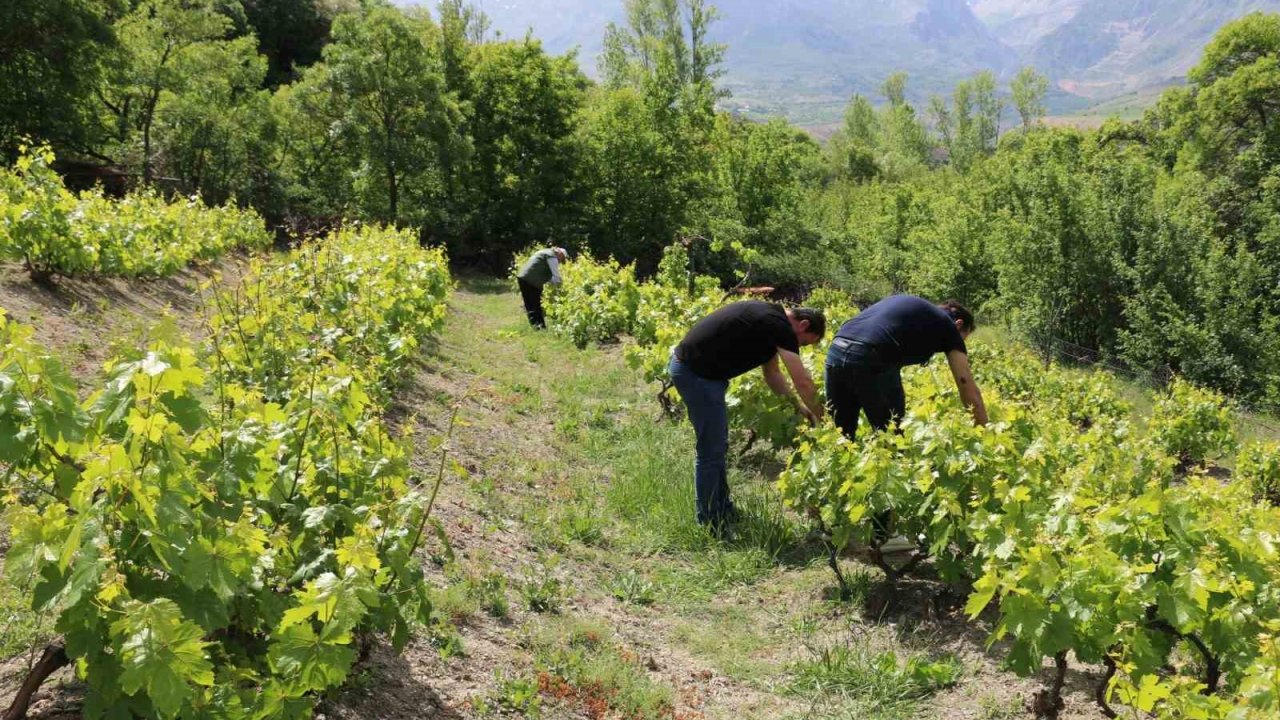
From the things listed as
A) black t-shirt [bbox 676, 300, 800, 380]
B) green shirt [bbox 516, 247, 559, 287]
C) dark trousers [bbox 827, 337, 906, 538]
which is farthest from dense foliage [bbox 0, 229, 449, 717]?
green shirt [bbox 516, 247, 559, 287]

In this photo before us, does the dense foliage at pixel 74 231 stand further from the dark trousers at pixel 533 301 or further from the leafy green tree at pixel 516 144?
the leafy green tree at pixel 516 144

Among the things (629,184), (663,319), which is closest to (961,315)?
(663,319)

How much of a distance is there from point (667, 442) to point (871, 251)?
3202 centimetres

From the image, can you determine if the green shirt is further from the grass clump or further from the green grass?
the green grass

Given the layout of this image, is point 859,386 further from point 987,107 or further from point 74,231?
point 987,107

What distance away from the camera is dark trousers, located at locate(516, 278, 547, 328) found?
14.1 meters

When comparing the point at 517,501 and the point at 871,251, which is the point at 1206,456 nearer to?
the point at 517,501

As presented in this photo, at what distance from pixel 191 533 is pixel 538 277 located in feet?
38.9

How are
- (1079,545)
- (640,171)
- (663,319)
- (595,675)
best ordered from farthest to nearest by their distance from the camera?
1. (640,171)
2. (663,319)
3. (595,675)
4. (1079,545)

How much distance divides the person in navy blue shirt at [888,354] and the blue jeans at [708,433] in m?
0.81

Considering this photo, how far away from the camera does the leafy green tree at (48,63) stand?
63.7 feet

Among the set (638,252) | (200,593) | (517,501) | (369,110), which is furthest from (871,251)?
(200,593)

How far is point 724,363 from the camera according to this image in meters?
5.35

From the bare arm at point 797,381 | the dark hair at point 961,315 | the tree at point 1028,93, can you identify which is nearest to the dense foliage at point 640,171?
the dark hair at point 961,315
